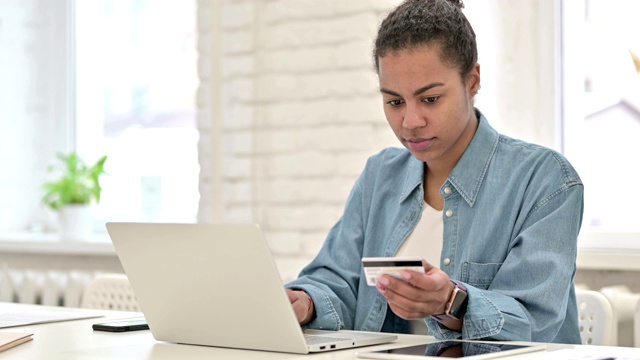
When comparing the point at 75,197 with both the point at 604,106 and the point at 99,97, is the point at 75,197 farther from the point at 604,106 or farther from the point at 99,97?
the point at 604,106

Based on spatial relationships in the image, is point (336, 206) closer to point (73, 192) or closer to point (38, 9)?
point (73, 192)

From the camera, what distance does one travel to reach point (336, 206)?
306cm

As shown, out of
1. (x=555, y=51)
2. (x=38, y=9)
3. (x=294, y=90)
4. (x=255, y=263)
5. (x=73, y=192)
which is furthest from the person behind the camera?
(x=38, y=9)

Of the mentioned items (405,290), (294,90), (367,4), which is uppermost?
(367,4)

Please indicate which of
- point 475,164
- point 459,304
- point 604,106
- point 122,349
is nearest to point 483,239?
point 475,164

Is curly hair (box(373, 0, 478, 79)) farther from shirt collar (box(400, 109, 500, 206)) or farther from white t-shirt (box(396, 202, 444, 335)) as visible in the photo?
white t-shirt (box(396, 202, 444, 335))

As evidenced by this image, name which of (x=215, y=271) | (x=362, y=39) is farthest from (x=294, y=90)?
(x=215, y=271)

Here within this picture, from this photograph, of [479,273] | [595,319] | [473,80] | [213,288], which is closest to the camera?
[213,288]

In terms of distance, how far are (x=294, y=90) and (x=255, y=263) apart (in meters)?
1.65

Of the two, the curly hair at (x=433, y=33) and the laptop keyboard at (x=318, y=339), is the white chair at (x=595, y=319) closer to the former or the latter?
the curly hair at (x=433, y=33)

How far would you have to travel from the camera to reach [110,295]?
→ 9.41ft

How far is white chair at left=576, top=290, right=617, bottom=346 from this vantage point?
2.18m

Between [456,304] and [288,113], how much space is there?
1.56 meters

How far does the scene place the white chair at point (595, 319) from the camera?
7.14ft
